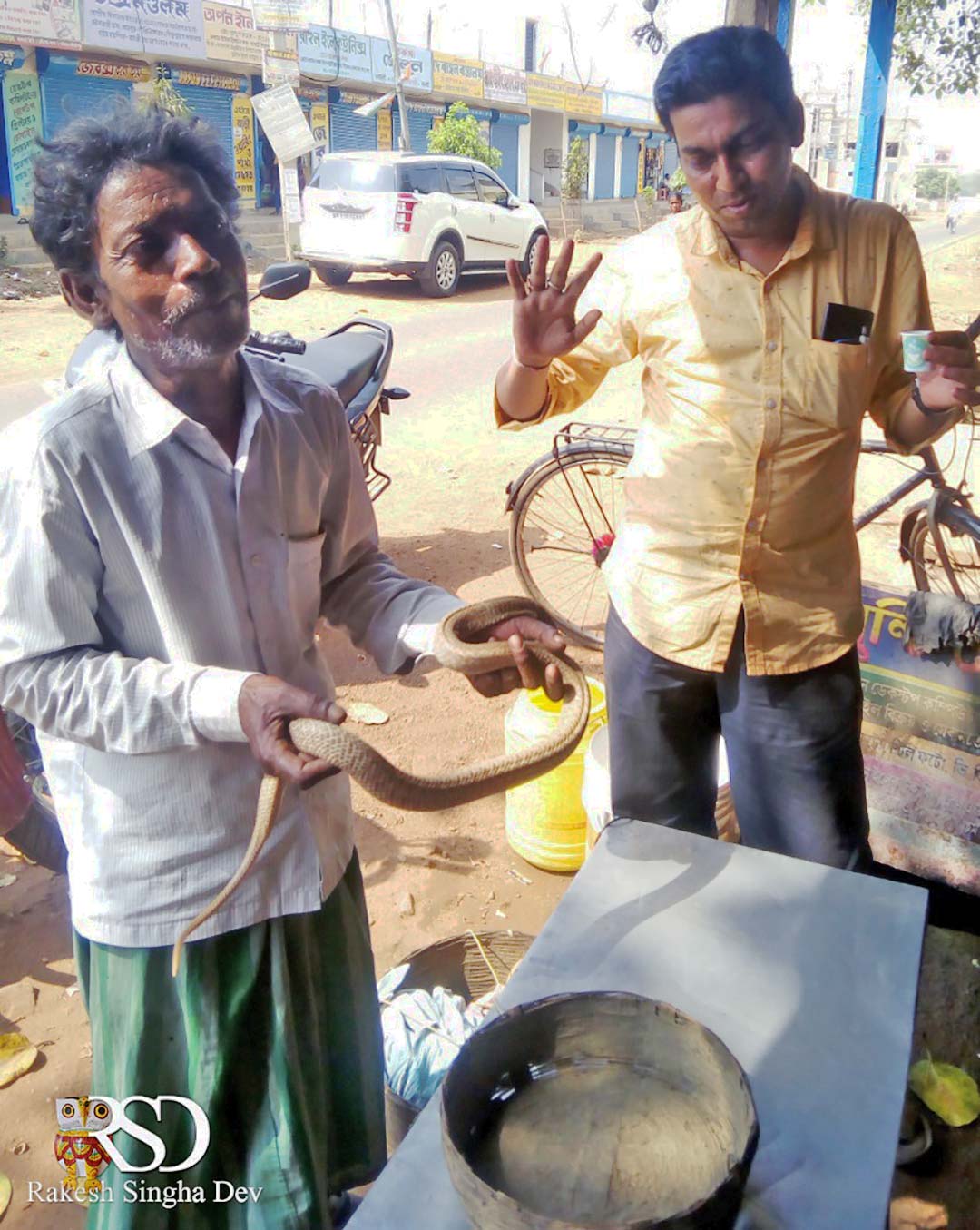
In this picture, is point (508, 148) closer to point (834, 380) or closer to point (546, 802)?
point (546, 802)

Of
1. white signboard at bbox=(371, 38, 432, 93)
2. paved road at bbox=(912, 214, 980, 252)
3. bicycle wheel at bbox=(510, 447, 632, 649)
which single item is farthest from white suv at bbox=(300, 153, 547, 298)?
paved road at bbox=(912, 214, 980, 252)

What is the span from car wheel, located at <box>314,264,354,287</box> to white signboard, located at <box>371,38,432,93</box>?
12209 millimetres

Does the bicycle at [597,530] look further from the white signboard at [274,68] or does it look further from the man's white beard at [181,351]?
the white signboard at [274,68]

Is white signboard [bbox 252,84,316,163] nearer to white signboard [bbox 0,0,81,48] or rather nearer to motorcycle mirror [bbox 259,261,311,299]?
motorcycle mirror [bbox 259,261,311,299]

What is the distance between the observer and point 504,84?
29.4 metres

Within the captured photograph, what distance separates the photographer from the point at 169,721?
4.69 ft

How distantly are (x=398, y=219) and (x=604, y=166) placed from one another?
24582mm

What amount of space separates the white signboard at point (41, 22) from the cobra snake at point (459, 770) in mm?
20010

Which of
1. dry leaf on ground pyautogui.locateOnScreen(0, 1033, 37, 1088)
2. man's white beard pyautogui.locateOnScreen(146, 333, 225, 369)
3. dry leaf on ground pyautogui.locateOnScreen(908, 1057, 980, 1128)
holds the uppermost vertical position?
man's white beard pyautogui.locateOnScreen(146, 333, 225, 369)

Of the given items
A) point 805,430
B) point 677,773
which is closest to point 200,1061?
point 677,773

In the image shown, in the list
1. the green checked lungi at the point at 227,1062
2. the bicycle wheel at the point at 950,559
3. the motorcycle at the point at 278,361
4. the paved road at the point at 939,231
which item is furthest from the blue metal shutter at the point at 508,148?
the green checked lungi at the point at 227,1062

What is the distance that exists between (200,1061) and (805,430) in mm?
1505

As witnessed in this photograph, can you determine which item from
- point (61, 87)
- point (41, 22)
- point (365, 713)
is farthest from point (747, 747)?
point (61, 87)

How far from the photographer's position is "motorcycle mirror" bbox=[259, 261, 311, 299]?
12.9 feet
